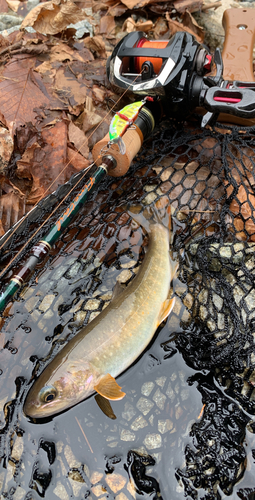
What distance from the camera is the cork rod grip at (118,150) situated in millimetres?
2711

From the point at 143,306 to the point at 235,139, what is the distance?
1.71 m

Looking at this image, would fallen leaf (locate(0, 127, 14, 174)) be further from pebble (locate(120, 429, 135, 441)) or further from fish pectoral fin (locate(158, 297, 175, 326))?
pebble (locate(120, 429, 135, 441))

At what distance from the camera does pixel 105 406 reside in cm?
245

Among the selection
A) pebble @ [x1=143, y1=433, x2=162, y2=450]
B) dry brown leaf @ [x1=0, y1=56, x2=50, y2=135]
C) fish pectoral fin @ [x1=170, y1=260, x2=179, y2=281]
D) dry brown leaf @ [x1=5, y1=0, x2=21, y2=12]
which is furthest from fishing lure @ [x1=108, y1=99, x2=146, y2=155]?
dry brown leaf @ [x1=5, y1=0, x2=21, y2=12]

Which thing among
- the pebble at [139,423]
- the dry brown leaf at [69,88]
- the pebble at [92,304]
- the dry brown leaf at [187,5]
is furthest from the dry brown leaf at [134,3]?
the pebble at [139,423]

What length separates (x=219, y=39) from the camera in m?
4.67

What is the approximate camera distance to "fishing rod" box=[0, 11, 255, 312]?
2697 millimetres

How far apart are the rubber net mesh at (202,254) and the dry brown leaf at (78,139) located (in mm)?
567

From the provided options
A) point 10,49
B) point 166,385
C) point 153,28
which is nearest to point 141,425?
point 166,385

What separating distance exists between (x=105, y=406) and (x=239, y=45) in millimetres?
3753

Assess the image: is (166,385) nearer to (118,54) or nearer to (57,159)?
(57,159)

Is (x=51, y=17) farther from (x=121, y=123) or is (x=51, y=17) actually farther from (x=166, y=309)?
(x=166, y=309)

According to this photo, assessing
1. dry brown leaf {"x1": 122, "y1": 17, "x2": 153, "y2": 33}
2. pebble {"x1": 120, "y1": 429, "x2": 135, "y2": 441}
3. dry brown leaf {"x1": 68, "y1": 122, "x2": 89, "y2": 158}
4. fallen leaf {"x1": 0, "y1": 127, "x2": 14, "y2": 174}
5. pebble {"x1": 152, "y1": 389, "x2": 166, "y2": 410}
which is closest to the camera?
pebble {"x1": 120, "y1": 429, "x2": 135, "y2": 441}

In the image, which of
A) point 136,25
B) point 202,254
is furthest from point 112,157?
point 136,25
